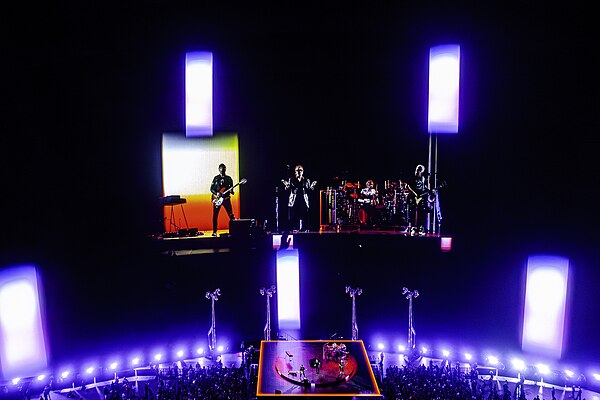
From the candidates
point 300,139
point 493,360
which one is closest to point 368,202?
point 300,139

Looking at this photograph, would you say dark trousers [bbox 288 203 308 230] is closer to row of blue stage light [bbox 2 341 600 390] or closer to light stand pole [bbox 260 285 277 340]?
light stand pole [bbox 260 285 277 340]

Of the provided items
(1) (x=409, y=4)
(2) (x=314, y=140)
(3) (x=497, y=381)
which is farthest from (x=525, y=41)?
(3) (x=497, y=381)

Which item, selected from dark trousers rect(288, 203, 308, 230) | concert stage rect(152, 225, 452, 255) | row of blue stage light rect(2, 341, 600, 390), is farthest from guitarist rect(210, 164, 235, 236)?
row of blue stage light rect(2, 341, 600, 390)

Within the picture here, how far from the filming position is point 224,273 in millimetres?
15070

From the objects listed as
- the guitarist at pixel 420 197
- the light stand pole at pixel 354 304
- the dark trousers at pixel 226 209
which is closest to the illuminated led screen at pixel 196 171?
the dark trousers at pixel 226 209

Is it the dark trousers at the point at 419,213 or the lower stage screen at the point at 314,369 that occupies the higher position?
the dark trousers at the point at 419,213

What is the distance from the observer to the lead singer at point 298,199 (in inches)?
599

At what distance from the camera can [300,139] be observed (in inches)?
638

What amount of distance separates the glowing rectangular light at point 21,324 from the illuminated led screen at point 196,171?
4.28 metres

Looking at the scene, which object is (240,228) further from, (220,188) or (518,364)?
(518,364)

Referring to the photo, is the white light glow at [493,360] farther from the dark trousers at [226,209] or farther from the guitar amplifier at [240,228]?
the dark trousers at [226,209]

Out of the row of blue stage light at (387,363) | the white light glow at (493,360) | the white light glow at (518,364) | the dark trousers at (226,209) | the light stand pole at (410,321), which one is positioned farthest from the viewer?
the dark trousers at (226,209)

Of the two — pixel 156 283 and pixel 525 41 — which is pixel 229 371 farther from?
pixel 525 41

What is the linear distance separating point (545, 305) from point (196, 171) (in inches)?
440
